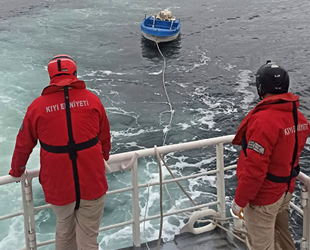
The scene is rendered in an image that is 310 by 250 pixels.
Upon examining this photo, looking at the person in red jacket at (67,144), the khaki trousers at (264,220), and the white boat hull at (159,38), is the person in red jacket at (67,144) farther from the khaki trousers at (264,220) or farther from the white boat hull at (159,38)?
the white boat hull at (159,38)

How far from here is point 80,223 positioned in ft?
9.03

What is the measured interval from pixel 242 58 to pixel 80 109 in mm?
17516

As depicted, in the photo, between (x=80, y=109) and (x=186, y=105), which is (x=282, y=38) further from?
(x=80, y=109)

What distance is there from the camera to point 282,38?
22.0 meters

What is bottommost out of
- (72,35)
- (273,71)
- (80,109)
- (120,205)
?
(120,205)

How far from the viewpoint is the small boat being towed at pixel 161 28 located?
2055cm

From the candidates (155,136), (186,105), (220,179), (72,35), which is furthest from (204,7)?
(220,179)

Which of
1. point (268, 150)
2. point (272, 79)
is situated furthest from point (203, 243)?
point (272, 79)

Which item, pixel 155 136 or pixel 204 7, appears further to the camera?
pixel 204 7

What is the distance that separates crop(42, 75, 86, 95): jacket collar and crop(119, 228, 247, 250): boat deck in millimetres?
1666

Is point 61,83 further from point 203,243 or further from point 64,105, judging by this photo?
point 203,243

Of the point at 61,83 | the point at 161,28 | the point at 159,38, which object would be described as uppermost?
the point at 61,83

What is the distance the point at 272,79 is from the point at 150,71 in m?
15.3

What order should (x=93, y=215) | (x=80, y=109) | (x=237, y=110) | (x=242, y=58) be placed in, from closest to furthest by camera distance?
(x=80, y=109) → (x=93, y=215) → (x=237, y=110) → (x=242, y=58)
